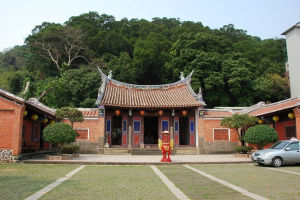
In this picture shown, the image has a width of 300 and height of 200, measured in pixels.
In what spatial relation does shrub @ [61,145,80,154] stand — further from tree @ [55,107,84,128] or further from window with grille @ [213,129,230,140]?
window with grille @ [213,129,230,140]

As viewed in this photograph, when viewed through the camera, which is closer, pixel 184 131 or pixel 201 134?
pixel 201 134

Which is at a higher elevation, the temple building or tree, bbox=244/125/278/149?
the temple building

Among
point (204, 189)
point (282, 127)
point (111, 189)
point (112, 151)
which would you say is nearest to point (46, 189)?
point (111, 189)

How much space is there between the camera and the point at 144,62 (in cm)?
3400

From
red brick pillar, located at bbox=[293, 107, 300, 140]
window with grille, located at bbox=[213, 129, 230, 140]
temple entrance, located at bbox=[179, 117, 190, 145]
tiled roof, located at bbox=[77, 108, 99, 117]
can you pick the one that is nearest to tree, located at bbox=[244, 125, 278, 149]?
red brick pillar, located at bbox=[293, 107, 300, 140]

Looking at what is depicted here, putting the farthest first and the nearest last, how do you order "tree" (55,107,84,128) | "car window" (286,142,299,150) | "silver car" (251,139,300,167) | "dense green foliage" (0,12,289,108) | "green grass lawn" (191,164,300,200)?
"dense green foliage" (0,12,289,108) → "tree" (55,107,84,128) → "car window" (286,142,299,150) → "silver car" (251,139,300,167) → "green grass lawn" (191,164,300,200)

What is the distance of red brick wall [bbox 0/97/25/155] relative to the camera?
12.4 meters

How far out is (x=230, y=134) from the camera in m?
19.2

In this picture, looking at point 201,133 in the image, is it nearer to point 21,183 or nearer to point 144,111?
point 144,111

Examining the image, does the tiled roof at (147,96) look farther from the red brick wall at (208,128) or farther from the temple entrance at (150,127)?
the temple entrance at (150,127)

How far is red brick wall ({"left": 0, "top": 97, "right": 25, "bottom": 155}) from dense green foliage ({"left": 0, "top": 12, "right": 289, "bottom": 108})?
15.3m

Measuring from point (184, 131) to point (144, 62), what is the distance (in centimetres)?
1506

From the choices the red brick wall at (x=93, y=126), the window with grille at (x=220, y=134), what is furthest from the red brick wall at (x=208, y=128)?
the red brick wall at (x=93, y=126)

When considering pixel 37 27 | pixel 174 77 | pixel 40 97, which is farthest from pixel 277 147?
pixel 37 27
